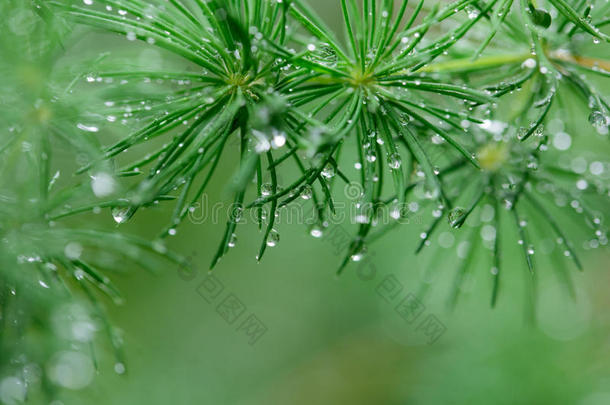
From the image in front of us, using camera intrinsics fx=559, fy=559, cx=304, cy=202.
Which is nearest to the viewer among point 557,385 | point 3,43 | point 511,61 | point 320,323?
point 3,43

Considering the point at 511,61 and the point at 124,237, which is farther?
the point at 511,61

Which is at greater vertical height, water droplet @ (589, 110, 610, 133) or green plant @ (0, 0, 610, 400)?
green plant @ (0, 0, 610, 400)

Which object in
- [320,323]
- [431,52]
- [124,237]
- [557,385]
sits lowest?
[557,385]

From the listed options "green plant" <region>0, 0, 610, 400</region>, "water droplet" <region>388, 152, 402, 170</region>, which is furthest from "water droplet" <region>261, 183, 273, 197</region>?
"water droplet" <region>388, 152, 402, 170</region>

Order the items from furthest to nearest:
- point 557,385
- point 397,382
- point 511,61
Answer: point 397,382 → point 557,385 → point 511,61

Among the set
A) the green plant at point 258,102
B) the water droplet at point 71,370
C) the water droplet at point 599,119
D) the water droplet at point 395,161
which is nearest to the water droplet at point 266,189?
the green plant at point 258,102

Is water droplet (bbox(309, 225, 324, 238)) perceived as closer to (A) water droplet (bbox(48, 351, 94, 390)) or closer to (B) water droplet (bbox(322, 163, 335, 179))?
(B) water droplet (bbox(322, 163, 335, 179))

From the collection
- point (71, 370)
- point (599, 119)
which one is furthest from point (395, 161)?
point (71, 370)

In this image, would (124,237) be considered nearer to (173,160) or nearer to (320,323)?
(173,160)

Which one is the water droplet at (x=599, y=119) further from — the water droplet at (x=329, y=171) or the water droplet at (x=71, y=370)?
the water droplet at (x=71, y=370)

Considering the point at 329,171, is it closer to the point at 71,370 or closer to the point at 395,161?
the point at 395,161

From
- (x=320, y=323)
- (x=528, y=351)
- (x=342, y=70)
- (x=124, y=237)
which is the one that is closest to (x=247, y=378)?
(x=320, y=323)
